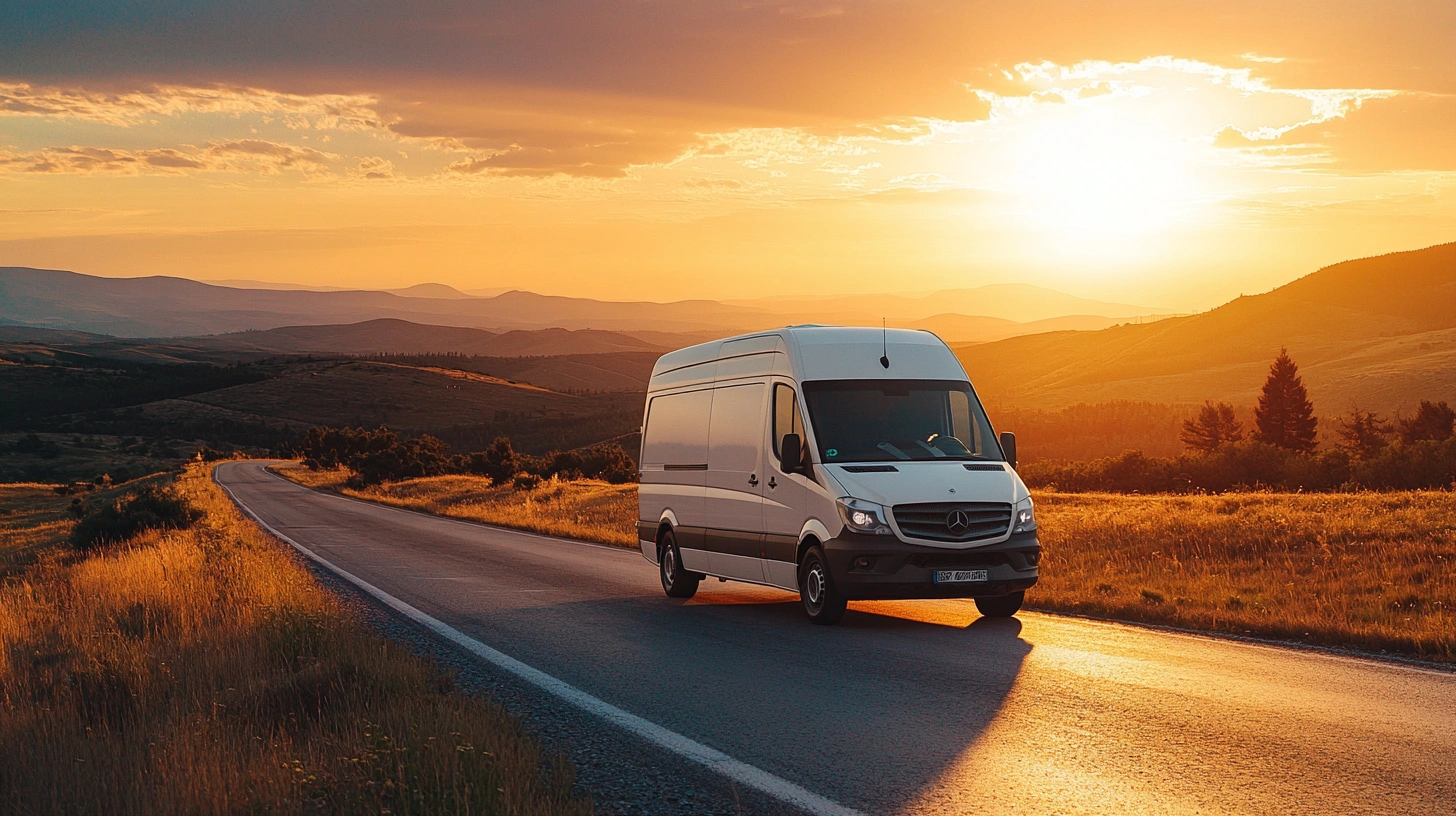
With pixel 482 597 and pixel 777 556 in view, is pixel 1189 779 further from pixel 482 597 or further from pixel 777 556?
pixel 482 597

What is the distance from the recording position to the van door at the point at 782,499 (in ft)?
38.0

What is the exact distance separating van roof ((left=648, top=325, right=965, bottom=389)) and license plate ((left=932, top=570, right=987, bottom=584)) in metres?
2.33

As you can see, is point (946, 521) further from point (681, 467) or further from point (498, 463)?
point (498, 463)

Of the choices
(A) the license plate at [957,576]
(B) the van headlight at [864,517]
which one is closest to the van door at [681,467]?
(B) the van headlight at [864,517]

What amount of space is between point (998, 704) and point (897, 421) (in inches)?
185

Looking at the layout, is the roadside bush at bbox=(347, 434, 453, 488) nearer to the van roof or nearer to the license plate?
the van roof

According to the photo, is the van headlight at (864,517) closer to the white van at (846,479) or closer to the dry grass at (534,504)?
the white van at (846,479)

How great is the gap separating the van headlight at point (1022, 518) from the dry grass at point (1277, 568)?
70.9 inches

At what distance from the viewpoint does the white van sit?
10727 mm

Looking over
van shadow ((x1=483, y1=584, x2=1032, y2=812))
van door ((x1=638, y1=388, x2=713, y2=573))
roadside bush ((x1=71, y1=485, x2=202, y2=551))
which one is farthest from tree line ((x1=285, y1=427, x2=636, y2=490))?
van shadow ((x1=483, y1=584, x2=1032, y2=812))

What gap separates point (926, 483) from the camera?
10.9 metres

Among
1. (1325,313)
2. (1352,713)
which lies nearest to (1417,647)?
(1352,713)

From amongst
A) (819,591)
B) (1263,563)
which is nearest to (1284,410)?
(1263,563)

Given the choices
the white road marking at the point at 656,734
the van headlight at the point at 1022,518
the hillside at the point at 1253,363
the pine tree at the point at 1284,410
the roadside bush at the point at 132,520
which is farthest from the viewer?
the hillside at the point at 1253,363
